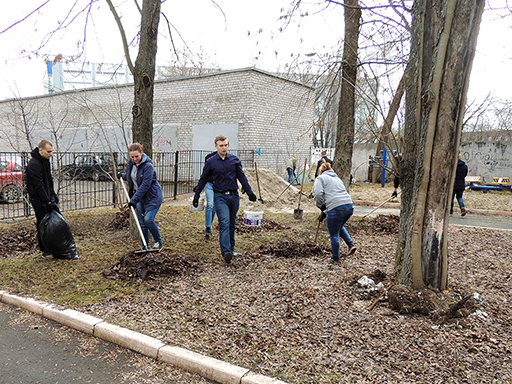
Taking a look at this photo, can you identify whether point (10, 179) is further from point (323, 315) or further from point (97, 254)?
point (323, 315)

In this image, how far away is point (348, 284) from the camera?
14.9ft

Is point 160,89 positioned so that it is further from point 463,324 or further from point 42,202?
point 463,324

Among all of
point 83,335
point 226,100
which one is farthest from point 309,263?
point 226,100

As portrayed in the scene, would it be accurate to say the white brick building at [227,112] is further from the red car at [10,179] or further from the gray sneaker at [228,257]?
the gray sneaker at [228,257]

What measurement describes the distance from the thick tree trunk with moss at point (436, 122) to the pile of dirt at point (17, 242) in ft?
19.3

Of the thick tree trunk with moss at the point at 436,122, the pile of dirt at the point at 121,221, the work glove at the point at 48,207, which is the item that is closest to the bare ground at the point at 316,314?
the thick tree trunk with moss at the point at 436,122

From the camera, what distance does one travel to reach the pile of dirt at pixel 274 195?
12109 mm

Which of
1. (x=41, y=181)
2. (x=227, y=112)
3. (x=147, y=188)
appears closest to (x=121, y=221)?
(x=147, y=188)

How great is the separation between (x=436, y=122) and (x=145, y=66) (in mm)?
5026

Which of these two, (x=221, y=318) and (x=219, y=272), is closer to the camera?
(x=221, y=318)

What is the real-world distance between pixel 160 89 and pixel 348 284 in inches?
697

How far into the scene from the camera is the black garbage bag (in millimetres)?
5367

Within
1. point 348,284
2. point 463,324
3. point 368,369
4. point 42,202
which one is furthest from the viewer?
point 42,202

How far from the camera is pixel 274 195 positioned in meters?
13.3
